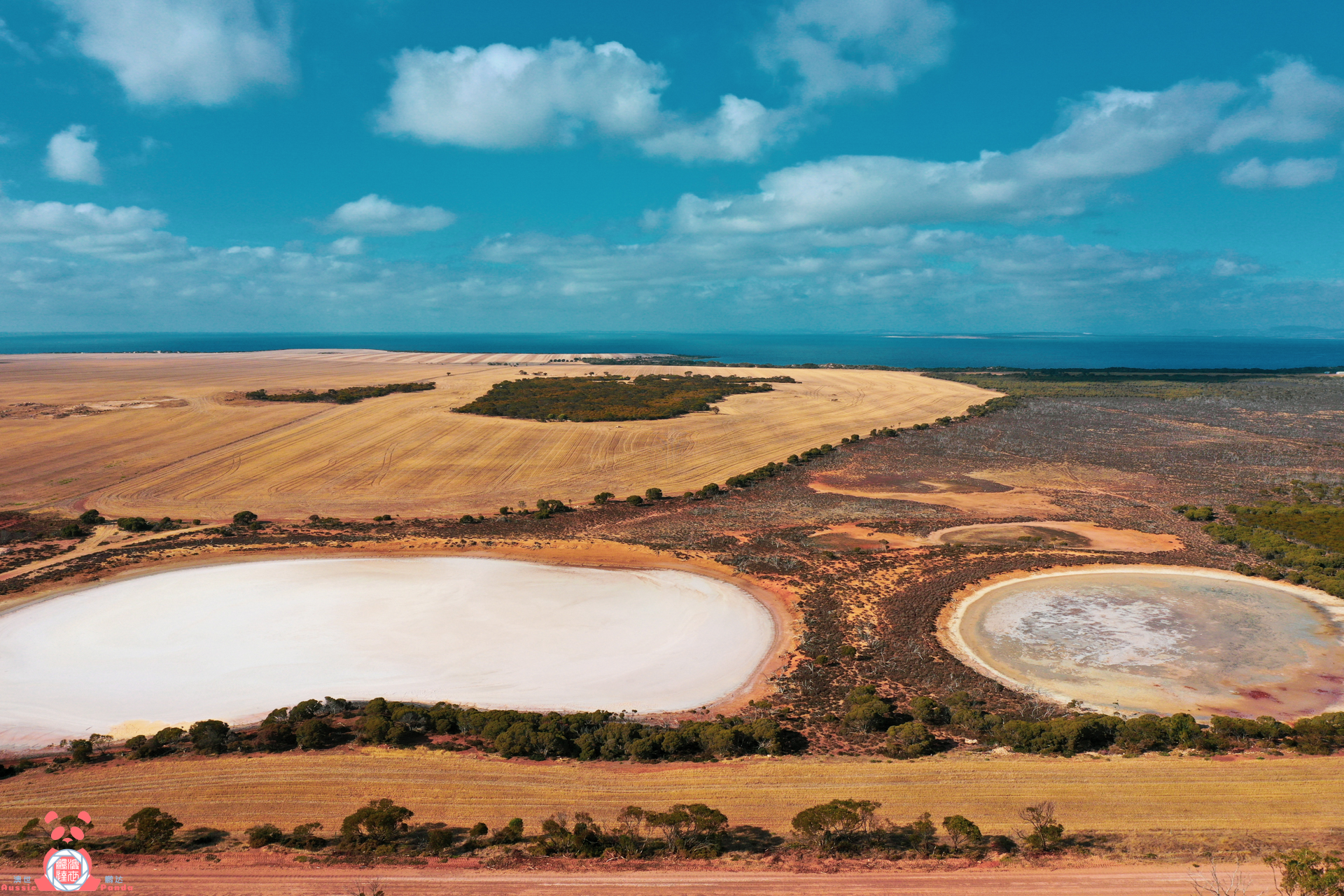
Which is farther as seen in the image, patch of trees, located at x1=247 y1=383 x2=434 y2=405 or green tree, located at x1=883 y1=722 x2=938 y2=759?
patch of trees, located at x1=247 y1=383 x2=434 y2=405

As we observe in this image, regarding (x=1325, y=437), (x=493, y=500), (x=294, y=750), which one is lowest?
(x=294, y=750)

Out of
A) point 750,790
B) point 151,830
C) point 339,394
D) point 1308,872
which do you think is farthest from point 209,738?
point 339,394

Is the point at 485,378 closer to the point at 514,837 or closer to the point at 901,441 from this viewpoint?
the point at 901,441

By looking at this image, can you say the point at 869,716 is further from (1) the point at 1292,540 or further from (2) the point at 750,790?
(1) the point at 1292,540

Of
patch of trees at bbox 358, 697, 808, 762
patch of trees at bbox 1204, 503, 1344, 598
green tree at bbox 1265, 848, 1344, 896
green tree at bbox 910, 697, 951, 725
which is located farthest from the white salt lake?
patch of trees at bbox 358, 697, 808, 762

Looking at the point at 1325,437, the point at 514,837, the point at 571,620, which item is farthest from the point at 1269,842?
the point at 1325,437

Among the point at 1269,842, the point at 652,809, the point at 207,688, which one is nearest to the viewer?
the point at 1269,842

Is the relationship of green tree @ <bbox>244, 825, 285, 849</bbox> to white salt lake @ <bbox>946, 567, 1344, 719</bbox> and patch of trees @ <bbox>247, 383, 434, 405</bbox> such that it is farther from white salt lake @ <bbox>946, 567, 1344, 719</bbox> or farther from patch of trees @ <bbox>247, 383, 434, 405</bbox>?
patch of trees @ <bbox>247, 383, 434, 405</bbox>
